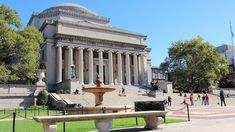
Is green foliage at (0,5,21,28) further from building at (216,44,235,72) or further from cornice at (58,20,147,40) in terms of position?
building at (216,44,235,72)

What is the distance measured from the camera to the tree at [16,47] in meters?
40.0

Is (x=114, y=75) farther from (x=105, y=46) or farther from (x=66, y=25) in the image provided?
(x=66, y=25)

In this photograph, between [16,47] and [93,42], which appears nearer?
[16,47]

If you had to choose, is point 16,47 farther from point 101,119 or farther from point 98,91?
point 101,119

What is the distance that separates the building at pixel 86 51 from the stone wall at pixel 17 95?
7.77 metres

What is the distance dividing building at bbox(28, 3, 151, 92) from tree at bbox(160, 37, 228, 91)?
7739 mm

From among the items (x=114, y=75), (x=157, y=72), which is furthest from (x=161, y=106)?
(x=157, y=72)

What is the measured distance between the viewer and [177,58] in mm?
67062

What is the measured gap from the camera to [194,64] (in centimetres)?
6412

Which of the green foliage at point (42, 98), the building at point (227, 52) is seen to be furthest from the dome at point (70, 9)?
the building at point (227, 52)

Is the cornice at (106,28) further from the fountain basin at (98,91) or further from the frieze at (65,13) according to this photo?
the fountain basin at (98,91)

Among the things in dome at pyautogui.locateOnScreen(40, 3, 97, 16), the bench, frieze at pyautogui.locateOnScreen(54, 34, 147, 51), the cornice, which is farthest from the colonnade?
the bench

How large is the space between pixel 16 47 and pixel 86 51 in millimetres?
20097

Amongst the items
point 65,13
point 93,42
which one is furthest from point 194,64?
point 65,13
